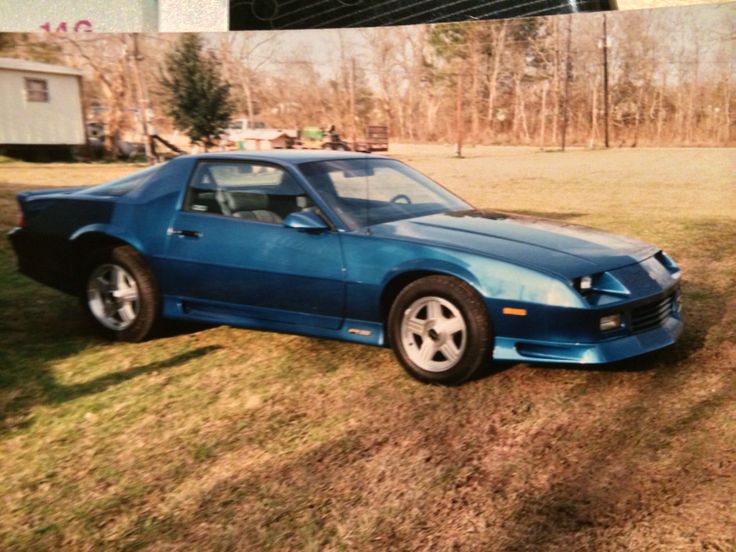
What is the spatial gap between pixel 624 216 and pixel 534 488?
389 cm

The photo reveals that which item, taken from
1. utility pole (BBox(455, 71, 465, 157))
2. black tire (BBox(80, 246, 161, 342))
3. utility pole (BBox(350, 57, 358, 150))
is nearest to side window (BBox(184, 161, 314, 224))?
black tire (BBox(80, 246, 161, 342))

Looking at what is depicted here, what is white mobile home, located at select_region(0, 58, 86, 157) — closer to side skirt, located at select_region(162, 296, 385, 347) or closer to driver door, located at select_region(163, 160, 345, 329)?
driver door, located at select_region(163, 160, 345, 329)

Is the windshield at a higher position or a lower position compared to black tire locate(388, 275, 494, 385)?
higher

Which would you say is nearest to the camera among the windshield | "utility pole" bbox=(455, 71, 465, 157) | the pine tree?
the windshield

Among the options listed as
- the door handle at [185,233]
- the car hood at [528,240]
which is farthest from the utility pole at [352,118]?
the door handle at [185,233]

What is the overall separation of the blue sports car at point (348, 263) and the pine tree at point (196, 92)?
1198 mm

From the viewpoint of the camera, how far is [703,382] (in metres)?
3.65

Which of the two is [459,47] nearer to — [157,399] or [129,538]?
[157,399]

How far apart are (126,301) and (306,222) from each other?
1495mm

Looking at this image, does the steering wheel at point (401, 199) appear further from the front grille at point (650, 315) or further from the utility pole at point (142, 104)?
the utility pole at point (142, 104)

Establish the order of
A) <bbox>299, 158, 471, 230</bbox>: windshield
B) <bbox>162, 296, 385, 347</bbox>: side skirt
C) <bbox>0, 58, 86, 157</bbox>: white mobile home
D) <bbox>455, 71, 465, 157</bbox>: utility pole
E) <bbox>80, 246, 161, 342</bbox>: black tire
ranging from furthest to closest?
<bbox>0, 58, 86, 157</bbox>: white mobile home → <bbox>455, 71, 465, 157</bbox>: utility pole → <bbox>80, 246, 161, 342</bbox>: black tire → <bbox>299, 158, 471, 230</bbox>: windshield → <bbox>162, 296, 385, 347</bbox>: side skirt

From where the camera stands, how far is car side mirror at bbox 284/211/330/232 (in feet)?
13.0

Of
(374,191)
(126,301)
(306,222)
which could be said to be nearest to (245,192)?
(306,222)

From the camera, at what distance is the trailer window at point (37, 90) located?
599 cm
